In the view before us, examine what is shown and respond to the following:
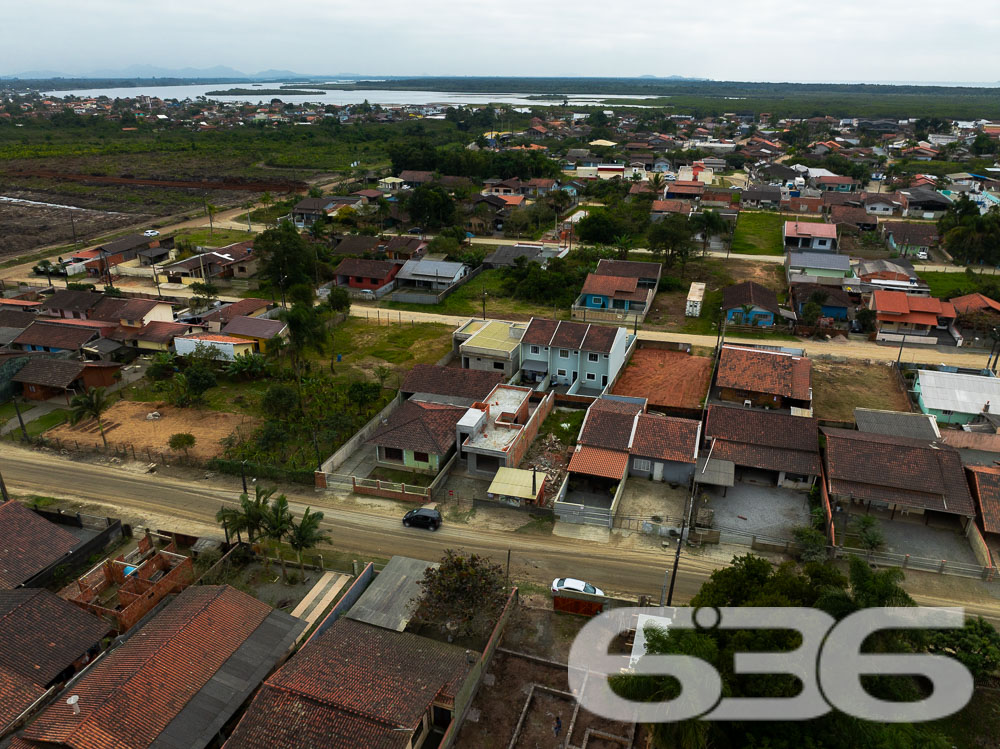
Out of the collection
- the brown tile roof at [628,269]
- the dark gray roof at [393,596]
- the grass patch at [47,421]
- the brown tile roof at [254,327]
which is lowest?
the grass patch at [47,421]

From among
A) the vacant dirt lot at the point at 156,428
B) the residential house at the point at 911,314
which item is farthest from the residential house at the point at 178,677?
the residential house at the point at 911,314

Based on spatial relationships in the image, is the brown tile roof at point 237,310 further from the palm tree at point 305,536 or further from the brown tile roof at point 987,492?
the brown tile roof at point 987,492

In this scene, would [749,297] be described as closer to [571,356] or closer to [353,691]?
[571,356]

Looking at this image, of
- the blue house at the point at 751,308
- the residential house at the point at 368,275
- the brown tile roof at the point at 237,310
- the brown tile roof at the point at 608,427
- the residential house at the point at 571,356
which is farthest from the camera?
the residential house at the point at 368,275

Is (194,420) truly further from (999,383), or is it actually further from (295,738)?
(999,383)

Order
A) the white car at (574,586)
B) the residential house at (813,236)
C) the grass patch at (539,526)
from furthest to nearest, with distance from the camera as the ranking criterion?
the residential house at (813,236) < the grass patch at (539,526) < the white car at (574,586)

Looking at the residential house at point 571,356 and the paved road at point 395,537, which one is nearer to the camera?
the paved road at point 395,537

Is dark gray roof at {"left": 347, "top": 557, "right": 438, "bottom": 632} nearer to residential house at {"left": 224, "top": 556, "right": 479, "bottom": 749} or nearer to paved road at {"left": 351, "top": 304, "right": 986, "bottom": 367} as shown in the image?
residential house at {"left": 224, "top": 556, "right": 479, "bottom": 749}
